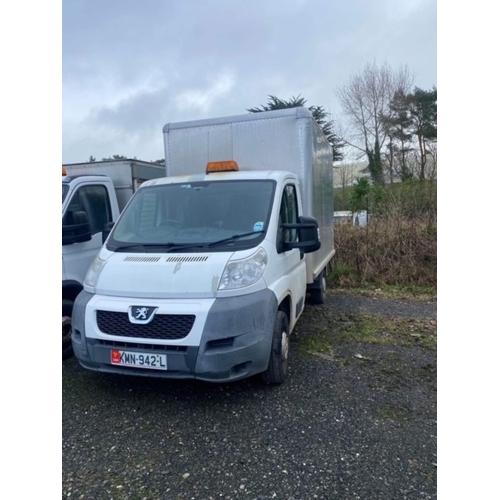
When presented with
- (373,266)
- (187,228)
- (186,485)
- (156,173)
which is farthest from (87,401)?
(373,266)

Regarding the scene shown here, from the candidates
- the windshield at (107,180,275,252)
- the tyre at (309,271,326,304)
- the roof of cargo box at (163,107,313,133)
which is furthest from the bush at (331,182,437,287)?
the windshield at (107,180,275,252)

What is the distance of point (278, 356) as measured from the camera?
11.6 ft

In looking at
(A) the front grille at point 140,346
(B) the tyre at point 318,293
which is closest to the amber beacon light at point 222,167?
(A) the front grille at point 140,346

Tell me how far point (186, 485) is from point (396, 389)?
219cm

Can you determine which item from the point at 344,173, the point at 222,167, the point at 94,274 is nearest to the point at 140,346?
the point at 94,274

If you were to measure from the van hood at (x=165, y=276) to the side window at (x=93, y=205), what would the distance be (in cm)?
154

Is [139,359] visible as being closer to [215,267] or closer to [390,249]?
[215,267]

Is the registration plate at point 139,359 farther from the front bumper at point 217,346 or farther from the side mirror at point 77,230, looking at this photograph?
the side mirror at point 77,230

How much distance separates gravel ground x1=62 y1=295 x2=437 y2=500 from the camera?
245 centimetres

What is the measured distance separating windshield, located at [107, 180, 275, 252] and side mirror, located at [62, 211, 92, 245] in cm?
67

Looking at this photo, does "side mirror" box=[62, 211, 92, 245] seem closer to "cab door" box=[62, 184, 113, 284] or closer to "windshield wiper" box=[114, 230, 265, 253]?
"cab door" box=[62, 184, 113, 284]

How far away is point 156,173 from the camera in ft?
20.3

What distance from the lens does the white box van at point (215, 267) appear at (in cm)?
303

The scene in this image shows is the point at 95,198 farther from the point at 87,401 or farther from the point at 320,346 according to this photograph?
the point at 320,346
